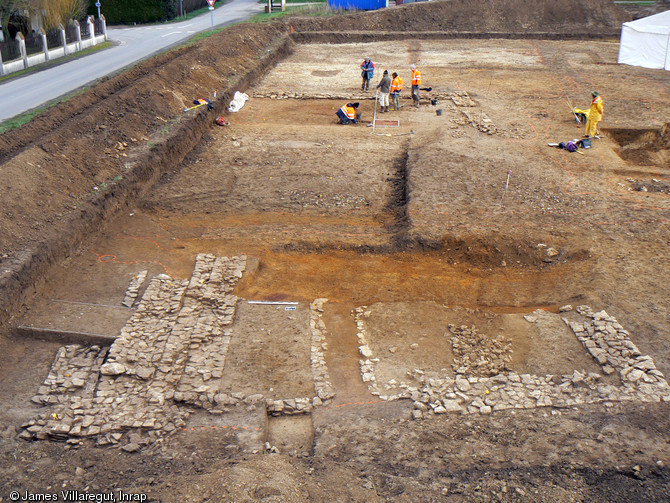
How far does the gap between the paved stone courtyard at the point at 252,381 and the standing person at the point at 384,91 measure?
12299 mm

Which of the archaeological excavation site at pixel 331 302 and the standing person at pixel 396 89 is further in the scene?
the standing person at pixel 396 89

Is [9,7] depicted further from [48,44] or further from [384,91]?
[384,91]

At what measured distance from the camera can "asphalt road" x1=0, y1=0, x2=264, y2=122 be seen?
1891 centimetres

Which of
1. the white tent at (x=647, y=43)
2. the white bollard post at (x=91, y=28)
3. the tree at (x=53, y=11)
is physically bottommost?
the white tent at (x=647, y=43)

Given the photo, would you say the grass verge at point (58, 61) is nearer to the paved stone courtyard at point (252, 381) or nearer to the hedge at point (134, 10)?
the hedge at point (134, 10)

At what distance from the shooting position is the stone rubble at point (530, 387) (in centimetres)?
779

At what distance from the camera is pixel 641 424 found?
7.42 meters

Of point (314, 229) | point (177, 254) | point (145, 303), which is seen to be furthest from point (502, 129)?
point (145, 303)

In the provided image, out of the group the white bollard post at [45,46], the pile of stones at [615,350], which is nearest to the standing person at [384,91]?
the pile of stones at [615,350]

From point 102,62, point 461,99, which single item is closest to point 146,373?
point 461,99

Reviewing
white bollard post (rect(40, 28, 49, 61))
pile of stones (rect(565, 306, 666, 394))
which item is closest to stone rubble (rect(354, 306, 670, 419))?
pile of stones (rect(565, 306, 666, 394))

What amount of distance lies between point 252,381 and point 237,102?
14.7 m

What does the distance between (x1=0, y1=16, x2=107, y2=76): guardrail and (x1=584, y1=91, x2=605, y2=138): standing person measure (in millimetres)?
23183

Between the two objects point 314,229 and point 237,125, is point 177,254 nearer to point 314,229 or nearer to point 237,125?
point 314,229
